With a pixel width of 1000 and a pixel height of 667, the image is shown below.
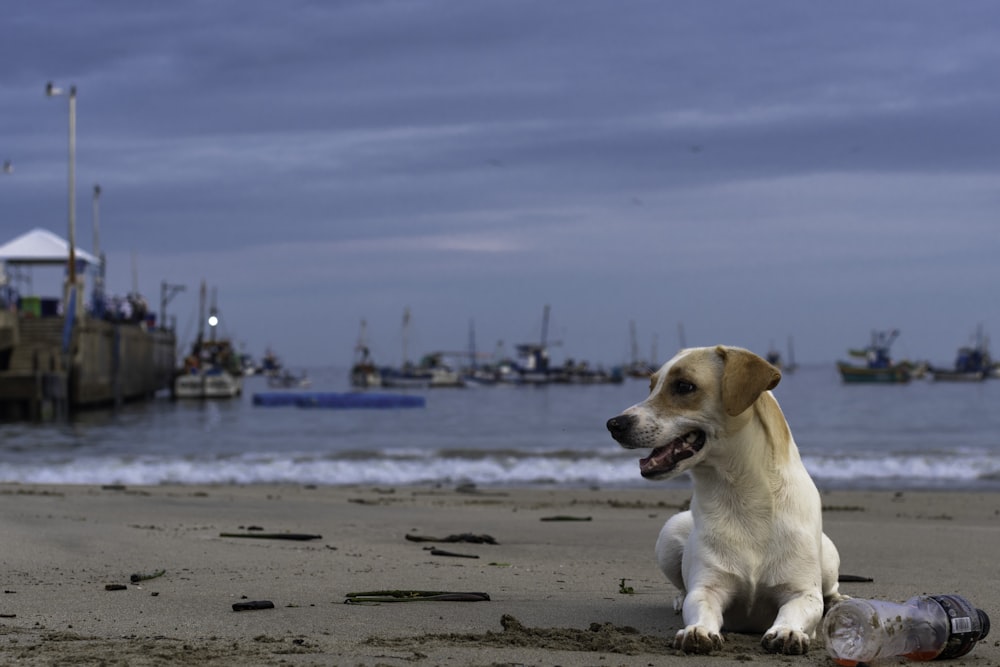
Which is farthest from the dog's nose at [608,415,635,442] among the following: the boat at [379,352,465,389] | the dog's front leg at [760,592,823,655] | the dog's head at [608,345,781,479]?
the boat at [379,352,465,389]

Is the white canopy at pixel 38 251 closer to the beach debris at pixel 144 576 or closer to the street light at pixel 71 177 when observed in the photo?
the street light at pixel 71 177

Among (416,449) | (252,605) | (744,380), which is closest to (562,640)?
(744,380)

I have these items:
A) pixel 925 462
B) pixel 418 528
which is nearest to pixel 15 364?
pixel 925 462

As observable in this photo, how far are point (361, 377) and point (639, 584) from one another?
14007 cm

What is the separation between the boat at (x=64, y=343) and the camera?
151 ft

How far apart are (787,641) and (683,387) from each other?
1.12 m

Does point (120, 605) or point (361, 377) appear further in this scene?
point (361, 377)

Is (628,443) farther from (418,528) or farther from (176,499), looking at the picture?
(176,499)

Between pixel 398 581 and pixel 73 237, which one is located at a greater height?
pixel 73 237

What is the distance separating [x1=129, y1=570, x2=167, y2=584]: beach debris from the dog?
337cm

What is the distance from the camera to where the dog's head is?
16.7 ft

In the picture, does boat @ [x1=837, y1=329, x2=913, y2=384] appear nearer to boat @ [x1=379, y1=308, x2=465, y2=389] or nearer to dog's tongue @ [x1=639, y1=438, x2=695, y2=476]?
boat @ [x1=379, y1=308, x2=465, y2=389]

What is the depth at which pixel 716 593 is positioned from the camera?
5262mm

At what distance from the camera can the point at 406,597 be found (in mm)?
6348
